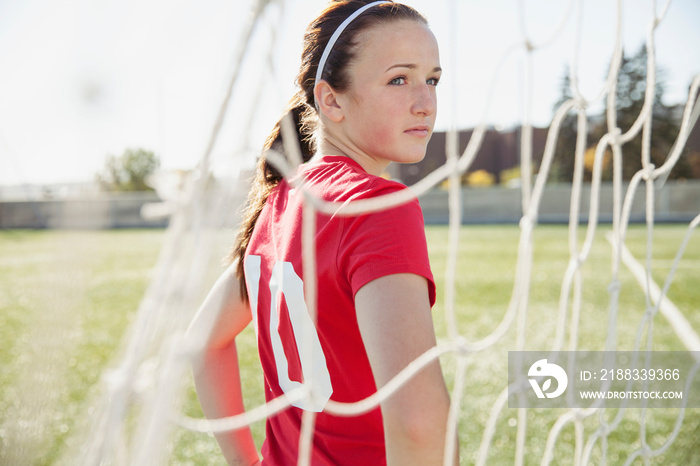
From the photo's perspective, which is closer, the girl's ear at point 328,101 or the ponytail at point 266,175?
the girl's ear at point 328,101

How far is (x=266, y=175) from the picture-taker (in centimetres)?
97

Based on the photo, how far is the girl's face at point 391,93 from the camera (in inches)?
32.4

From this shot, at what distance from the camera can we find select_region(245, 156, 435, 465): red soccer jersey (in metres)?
0.65

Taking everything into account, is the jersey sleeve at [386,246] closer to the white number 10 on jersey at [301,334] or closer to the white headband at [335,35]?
the white number 10 on jersey at [301,334]

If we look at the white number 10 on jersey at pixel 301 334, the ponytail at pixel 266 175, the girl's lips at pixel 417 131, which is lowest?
the white number 10 on jersey at pixel 301 334

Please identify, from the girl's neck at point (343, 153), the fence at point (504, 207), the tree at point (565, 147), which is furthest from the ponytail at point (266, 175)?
the tree at point (565, 147)

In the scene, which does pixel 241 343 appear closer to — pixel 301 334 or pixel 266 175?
pixel 266 175

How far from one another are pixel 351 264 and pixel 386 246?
0.05 metres

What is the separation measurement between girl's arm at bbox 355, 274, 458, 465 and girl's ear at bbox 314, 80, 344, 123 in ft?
1.05

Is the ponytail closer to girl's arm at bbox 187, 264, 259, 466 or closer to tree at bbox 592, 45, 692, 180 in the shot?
girl's arm at bbox 187, 264, 259, 466

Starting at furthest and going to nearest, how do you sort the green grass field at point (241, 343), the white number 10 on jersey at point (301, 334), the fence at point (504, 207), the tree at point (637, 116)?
1. the tree at point (637, 116)
2. the fence at point (504, 207)
3. the white number 10 on jersey at point (301, 334)
4. the green grass field at point (241, 343)

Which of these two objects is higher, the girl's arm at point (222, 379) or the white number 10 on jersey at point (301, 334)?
the white number 10 on jersey at point (301, 334)

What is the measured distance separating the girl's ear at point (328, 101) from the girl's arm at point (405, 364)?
0.32 meters

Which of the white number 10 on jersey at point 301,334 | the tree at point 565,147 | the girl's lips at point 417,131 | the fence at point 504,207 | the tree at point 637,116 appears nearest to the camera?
the white number 10 on jersey at point 301,334
